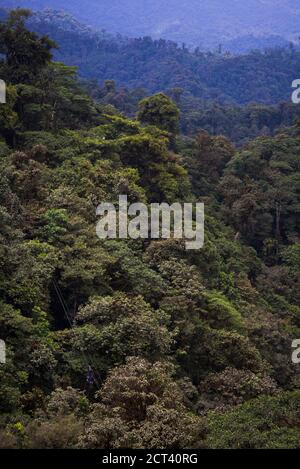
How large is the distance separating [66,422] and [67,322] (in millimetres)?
5261

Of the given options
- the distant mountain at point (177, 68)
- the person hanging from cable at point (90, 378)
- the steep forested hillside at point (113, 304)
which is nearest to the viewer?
the steep forested hillside at point (113, 304)

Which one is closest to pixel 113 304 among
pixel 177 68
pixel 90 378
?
pixel 90 378

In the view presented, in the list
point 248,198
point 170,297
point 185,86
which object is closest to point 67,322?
point 170,297

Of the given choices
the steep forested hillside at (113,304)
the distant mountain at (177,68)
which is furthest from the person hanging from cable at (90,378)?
the distant mountain at (177,68)

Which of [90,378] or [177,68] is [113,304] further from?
[177,68]

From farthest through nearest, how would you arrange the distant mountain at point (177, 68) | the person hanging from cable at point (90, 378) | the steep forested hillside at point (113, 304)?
the distant mountain at point (177, 68) < the person hanging from cable at point (90, 378) < the steep forested hillside at point (113, 304)

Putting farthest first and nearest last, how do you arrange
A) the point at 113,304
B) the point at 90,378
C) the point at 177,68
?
the point at 177,68
the point at 113,304
the point at 90,378

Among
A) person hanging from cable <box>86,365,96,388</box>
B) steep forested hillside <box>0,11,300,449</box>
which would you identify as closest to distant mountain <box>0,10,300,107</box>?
steep forested hillside <box>0,11,300,449</box>

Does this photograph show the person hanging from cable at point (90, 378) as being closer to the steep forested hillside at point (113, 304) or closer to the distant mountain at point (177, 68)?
the steep forested hillside at point (113, 304)

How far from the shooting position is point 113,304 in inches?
467

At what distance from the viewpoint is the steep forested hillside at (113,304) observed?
8930mm

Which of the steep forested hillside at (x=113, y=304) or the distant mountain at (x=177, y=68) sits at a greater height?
the distant mountain at (x=177, y=68)
